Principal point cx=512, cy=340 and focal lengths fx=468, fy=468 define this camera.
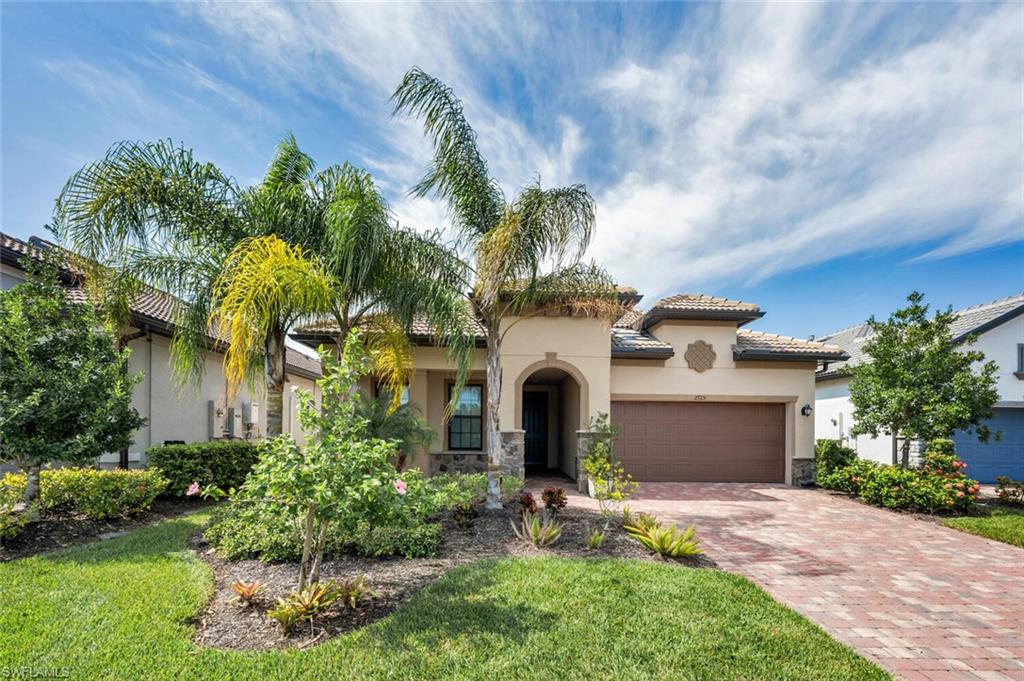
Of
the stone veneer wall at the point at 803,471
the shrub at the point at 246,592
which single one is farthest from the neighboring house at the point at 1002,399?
the shrub at the point at 246,592

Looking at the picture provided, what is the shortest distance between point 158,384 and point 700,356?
44.9 feet

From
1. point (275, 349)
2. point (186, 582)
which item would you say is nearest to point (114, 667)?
point (186, 582)

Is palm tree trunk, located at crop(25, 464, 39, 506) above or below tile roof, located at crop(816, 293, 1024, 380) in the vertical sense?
below

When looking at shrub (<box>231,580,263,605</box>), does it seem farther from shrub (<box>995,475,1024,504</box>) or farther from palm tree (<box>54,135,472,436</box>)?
shrub (<box>995,475,1024,504</box>)

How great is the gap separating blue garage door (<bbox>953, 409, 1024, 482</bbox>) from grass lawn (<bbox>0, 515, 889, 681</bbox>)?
48.2ft

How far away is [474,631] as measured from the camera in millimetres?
3951

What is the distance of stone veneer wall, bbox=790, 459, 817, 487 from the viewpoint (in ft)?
41.6

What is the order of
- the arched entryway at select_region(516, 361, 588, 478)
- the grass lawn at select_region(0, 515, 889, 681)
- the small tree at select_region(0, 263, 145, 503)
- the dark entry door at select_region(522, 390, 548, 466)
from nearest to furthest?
the grass lawn at select_region(0, 515, 889, 681) → the small tree at select_region(0, 263, 145, 503) → the arched entryway at select_region(516, 361, 588, 478) → the dark entry door at select_region(522, 390, 548, 466)

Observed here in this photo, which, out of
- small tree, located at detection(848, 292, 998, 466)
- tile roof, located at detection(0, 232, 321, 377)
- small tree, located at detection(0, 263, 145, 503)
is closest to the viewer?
small tree, located at detection(0, 263, 145, 503)

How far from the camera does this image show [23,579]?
486 centimetres

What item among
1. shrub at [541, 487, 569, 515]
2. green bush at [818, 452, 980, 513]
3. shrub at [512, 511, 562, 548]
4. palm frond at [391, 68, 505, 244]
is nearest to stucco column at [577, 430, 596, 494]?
shrub at [541, 487, 569, 515]

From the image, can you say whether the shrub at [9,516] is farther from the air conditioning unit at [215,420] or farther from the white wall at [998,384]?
the white wall at [998,384]

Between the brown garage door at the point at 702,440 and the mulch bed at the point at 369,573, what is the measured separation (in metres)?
5.47

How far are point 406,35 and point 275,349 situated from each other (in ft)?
18.4
